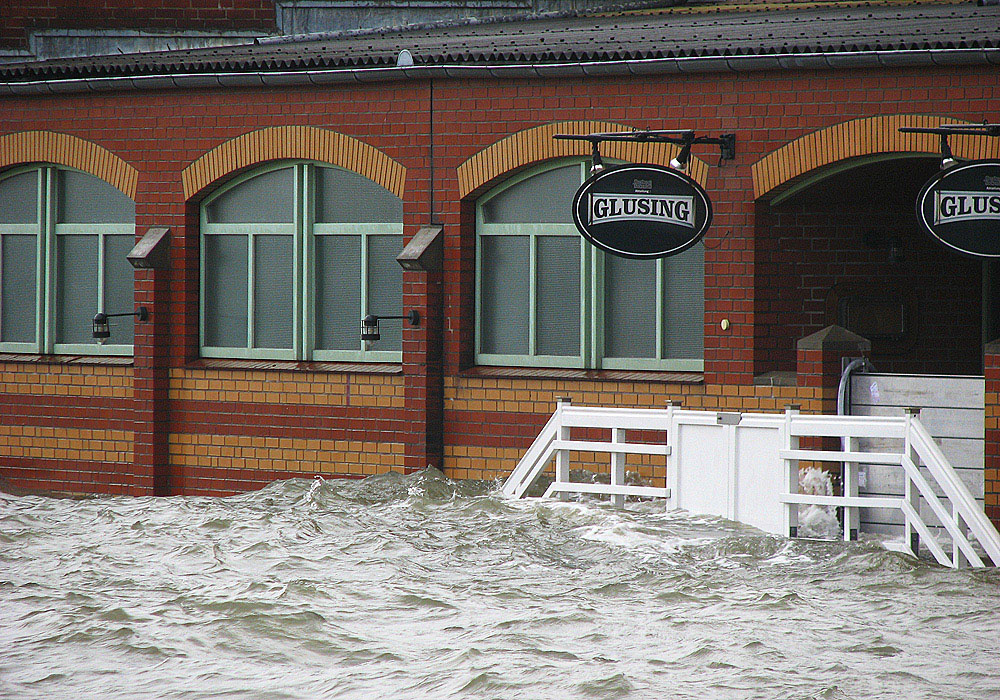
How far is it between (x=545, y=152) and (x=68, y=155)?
199 inches

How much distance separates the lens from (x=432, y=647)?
23.2 ft

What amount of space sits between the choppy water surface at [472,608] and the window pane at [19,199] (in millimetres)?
3794

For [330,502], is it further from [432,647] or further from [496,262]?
[432,647]

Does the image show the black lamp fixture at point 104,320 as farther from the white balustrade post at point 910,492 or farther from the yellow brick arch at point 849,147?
the white balustrade post at point 910,492

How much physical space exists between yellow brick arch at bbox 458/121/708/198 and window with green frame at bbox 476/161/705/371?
21 cm

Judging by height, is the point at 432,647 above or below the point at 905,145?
below

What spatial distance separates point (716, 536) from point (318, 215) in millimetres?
5205

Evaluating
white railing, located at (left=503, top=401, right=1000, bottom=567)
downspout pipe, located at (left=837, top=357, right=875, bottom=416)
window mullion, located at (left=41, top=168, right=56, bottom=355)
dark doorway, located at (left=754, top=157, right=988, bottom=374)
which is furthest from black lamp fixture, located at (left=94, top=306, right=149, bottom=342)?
downspout pipe, located at (left=837, top=357, right=875, bottom=416)

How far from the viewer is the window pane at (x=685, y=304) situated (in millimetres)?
11219

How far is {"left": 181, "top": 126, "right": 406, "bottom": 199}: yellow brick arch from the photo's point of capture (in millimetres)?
11836

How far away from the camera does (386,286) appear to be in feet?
39.6

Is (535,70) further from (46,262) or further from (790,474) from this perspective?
(46,262)

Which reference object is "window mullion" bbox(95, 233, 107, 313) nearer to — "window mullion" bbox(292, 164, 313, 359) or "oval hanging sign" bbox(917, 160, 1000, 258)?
"window mullion" bbox(292, 164, 313, 359)

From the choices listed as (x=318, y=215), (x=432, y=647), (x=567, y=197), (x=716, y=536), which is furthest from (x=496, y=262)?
(x=432, y=647)
